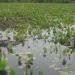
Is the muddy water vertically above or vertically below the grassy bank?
below

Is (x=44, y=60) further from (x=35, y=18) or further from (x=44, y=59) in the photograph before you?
(x=35, y=18)

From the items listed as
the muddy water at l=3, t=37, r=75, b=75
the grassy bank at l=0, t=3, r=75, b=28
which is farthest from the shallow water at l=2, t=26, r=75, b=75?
the grassy bank at l=0, t=3, r=75, b=28

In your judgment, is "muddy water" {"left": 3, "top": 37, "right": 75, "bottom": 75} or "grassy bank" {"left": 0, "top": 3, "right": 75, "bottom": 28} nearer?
"muddy water" {"left": 3, "top": 37, "right": 75, "bottom": 75}

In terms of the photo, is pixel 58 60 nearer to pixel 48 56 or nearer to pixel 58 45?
pixel 48 56

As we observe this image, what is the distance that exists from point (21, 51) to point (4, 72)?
3.66 m

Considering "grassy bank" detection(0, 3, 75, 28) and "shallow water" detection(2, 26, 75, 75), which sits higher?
"grassy bank" detection(0, 3, 75, 28)

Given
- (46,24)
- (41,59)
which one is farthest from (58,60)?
(46,24)

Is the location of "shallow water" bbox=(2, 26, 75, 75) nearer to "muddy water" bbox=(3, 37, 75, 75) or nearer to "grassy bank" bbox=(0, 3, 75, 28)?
"muddy water" bbox=(3, 37, 75, 75)

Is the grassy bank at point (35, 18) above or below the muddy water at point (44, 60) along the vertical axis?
above

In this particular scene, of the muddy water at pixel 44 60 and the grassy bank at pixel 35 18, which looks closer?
the muddy water at pixel 44 60

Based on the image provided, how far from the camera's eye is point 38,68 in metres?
5.70

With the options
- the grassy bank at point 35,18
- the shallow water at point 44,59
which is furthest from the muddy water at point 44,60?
the grassy bank at point 35,18

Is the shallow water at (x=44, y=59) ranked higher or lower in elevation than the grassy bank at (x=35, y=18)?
lower

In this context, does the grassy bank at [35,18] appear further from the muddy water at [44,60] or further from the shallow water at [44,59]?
the muddy water at [44,60]
